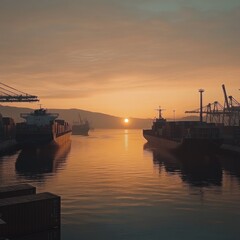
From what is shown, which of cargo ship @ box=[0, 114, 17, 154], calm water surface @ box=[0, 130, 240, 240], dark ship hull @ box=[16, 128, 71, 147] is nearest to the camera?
calm water surface @ box=[0, 130, 240, 240]

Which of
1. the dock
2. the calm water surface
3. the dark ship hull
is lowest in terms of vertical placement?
the calm water surface

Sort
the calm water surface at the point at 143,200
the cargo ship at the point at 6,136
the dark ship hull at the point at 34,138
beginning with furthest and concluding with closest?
the cargo ship at the point at 6,136, the dark ship hull at the point at 34,138, the calm water surface at the point at 143,200

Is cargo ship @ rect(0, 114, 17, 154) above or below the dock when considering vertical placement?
Answer: above

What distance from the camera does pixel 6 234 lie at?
1919 cm

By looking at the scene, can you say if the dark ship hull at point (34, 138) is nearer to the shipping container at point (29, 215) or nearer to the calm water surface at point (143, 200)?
the calm water surface at point (143, 200)

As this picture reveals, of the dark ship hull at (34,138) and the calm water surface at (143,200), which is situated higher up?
the dark ship hull at (34,138)

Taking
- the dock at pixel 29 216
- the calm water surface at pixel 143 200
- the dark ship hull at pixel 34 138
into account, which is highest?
the dark ship hull at pixel 34 138

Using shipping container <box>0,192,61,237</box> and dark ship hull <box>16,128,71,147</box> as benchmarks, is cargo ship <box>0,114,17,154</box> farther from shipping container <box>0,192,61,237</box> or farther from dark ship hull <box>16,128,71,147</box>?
shipping container <box>0,192,61,237</box>

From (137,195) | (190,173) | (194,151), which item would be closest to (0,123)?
(194,151)

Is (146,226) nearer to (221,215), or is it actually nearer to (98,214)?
(98,214)

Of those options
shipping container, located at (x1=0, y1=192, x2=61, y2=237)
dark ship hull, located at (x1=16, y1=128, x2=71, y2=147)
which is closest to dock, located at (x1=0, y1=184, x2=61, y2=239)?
shipping container, located at (x1=0, y1=192, x2=61, y2=237)

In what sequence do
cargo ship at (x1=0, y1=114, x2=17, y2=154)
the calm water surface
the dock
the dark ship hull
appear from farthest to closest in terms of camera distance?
cargo ship at (x1=0, y1=114, x2=17, y2=154) < the dark ship hull < the calm water surface < the dock

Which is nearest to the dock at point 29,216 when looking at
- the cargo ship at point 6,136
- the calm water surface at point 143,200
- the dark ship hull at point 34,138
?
the calm water surface at point 143,200

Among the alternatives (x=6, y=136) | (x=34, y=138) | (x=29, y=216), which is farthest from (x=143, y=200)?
(x=6, y=136)
